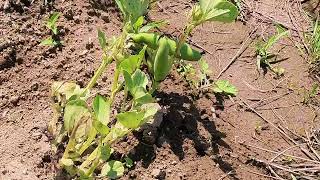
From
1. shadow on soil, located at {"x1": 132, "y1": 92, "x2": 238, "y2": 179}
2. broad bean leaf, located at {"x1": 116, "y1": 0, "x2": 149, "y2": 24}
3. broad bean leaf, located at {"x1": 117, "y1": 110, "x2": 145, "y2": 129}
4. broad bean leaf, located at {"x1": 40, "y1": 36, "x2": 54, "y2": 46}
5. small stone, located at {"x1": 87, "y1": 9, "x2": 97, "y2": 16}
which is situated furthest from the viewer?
small stone, located at {"x1": 87, "y1": 9, "x2": 97, "y2": 16}

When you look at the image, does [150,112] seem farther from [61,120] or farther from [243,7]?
[243,7]

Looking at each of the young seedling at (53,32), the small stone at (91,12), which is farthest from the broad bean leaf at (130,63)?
the small stone at (91,12)

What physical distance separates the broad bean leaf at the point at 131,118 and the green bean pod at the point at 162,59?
264 millimetres

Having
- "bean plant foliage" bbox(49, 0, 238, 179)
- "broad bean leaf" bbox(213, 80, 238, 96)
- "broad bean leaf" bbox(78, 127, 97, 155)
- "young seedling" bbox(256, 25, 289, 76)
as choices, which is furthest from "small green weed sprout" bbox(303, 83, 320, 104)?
"broad bean leaf" bbox(78, 127, 97, 155)

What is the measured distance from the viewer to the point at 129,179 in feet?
6.64

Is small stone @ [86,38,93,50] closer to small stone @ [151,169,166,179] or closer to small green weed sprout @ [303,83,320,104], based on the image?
small stone @ [151,169,166,179]

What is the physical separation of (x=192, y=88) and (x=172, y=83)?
9cm

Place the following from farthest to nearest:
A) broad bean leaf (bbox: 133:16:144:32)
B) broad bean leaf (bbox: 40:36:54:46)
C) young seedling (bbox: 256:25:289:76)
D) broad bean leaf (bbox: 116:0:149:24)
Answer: young seedling (bbox: 256:25:289:76) < broad bean leaf (bbox: 40:36:54:46) < broad bean leaf (bbox: 133:16:144:32) < broad bean leaf (bbox: 116:0:149:24)

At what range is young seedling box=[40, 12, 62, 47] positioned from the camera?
235 centimetres

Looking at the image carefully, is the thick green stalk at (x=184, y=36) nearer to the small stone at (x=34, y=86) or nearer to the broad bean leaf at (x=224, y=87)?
the broad bean leaf at (x=224, y=87)

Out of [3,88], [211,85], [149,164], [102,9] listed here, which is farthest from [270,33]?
[3,88]

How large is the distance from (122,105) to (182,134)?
0.28 m

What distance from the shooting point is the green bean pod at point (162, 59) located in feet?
6.23

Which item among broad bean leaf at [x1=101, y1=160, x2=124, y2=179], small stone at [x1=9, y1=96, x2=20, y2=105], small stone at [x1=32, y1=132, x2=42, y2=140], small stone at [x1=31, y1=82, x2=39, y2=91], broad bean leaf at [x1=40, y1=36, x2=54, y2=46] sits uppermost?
broad bean leaf at [x1=40, y1=36, x2=54, y2=46]
